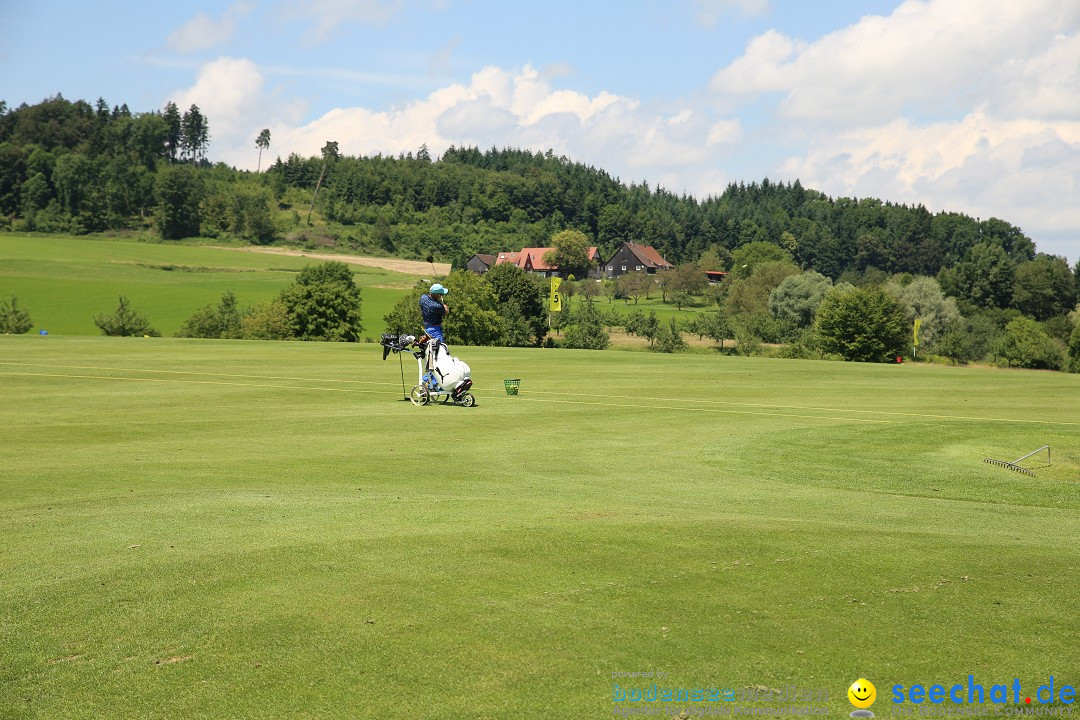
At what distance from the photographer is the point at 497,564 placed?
33.4 ft

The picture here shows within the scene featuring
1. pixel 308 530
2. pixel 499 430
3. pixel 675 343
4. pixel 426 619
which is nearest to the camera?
pixel 426 619

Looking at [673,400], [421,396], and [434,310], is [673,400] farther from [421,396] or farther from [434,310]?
[434,310]

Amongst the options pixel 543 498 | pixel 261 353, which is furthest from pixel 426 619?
pixel 261 353

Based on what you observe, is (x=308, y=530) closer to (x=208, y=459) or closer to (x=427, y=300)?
(x=208, y=459)

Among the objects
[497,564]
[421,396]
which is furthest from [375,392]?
[497,564]

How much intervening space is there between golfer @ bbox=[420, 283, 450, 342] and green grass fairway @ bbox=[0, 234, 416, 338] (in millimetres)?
91326

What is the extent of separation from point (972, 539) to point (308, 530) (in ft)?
27.8

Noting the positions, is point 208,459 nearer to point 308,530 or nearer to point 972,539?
point 308,530

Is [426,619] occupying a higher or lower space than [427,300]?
lower

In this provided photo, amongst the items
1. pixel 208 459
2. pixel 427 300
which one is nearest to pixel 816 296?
pixel 427 300

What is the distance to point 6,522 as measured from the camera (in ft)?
39.0

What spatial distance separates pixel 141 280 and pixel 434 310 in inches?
5655

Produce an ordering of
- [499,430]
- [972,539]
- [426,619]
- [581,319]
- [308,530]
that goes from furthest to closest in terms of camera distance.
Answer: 1. [581,319]
2. [499,430]
3. [972,539]
4. [308,530]
5. [426,619]

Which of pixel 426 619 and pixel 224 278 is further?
pixel 224 278
